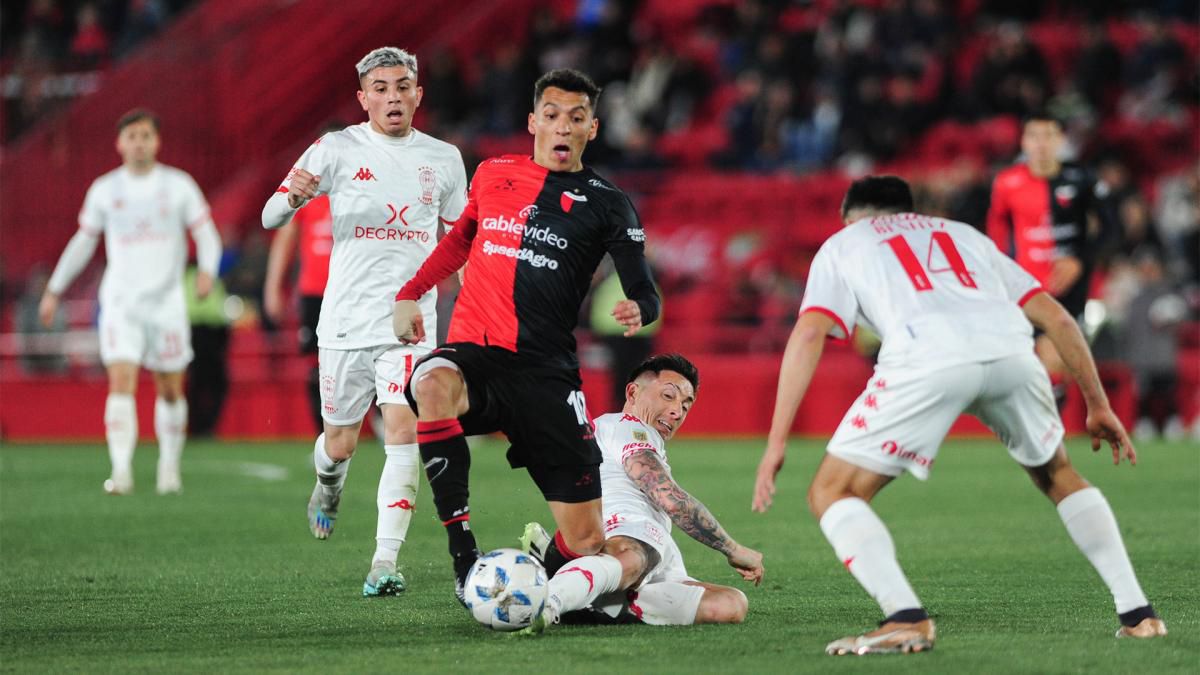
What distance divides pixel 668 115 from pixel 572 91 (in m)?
17.8

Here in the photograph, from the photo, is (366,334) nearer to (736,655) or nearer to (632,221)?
(632,221)

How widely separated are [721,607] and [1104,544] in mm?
1446

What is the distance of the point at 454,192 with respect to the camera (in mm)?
8070

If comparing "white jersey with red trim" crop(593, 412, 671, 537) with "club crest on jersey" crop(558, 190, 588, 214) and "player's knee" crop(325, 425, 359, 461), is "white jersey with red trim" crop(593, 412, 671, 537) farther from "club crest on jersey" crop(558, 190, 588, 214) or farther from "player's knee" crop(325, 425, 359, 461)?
"player's knee" crop(325, 425, 359, 461)

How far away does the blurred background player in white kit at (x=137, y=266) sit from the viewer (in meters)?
12.3

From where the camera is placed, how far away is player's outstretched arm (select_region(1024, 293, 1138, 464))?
18.3 feet

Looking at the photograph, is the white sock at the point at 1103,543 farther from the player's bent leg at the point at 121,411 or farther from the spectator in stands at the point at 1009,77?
the spectator in stands at the point at 1009,77

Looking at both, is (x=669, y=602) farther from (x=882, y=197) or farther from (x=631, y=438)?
(x=882, y=197)

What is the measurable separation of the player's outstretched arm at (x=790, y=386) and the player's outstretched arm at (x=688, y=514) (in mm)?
847

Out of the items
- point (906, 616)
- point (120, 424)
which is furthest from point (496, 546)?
point (906, 616)

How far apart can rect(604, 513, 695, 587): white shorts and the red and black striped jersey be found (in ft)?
2.13

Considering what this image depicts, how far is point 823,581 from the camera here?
7.76 metres

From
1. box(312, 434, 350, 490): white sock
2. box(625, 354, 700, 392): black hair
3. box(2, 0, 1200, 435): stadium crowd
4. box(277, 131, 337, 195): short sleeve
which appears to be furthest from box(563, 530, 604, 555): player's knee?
box(2, 0, 1200, 435): stadium crowd

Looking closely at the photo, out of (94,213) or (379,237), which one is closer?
(379,237)
